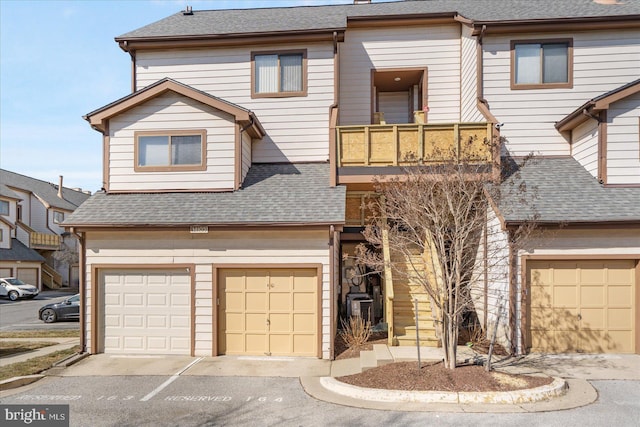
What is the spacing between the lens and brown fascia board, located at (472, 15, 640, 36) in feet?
39.3

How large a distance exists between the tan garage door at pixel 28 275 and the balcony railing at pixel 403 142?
1229 inches

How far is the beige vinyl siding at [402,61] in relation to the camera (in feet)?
A: 45.6

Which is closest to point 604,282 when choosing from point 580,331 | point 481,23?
point 580,331

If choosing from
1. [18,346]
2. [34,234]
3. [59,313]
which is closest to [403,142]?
[18,346]

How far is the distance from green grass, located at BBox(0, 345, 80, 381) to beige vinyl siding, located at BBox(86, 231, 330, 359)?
1.16 m

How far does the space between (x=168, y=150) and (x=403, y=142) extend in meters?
6.55

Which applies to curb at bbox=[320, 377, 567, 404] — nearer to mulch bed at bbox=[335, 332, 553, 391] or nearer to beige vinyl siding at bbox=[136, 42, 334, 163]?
mulch bed at bbox=[335, 332, 553, 391]

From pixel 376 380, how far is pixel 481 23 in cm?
1057

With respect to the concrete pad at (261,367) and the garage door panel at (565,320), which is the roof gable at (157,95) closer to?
the concrete pad at (261,367)

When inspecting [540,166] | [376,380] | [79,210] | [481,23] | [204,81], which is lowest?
[376,380]

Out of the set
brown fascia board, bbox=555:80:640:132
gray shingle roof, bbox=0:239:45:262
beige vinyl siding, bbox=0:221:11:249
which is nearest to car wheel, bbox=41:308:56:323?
gray shingle roof, bbox=0:239:45:262

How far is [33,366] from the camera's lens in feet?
30.9

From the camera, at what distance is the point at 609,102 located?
10430 millimetres

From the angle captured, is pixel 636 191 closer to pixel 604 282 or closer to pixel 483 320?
pixel 604 282
